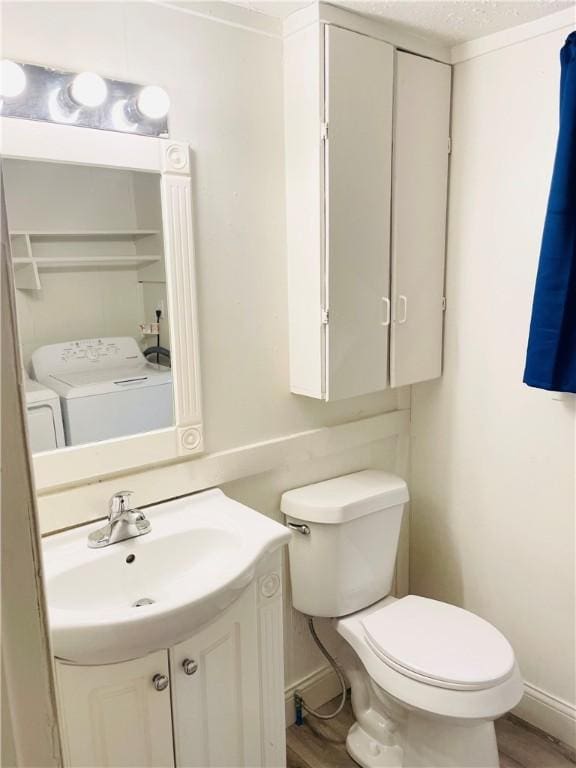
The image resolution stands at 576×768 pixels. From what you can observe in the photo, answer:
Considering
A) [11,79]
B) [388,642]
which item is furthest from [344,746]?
[11,79]

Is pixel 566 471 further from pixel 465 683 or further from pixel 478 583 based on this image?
pixel 465 683

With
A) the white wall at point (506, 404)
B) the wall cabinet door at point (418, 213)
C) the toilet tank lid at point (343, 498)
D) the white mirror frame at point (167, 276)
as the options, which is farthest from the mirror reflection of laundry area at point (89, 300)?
the white wall at point (506, 404)

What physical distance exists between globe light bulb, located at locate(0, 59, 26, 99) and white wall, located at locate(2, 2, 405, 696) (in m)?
0.04

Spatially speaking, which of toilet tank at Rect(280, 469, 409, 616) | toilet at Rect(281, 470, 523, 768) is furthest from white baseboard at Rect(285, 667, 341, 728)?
toilet tank at Rect(280, 469, 409, 616)

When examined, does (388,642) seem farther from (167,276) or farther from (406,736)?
(167,276)

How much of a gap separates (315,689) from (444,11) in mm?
2118

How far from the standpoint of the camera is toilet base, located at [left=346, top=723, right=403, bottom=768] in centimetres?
177

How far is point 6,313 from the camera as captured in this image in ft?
1.22

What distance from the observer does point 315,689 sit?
205cm

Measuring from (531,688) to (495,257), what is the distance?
1417 mm

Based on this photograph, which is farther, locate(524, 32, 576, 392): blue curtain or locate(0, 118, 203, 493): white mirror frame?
locate(524, 32, 576, 392): blue curtain

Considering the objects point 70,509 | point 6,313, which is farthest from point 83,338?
point 6,313

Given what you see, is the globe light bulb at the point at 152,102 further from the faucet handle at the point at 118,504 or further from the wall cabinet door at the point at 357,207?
the faucet handle at the point at 118,504

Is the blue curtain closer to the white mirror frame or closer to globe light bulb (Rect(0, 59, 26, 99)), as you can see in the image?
the white mirror frame
